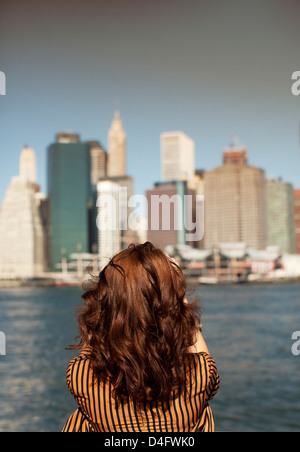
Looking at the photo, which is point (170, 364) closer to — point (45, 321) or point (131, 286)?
point (131, 286)

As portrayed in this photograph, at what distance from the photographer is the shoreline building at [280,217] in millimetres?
74375

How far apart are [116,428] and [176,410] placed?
0.31ft

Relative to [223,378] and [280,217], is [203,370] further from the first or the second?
[280,217]

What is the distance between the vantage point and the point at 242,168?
72.4 meters

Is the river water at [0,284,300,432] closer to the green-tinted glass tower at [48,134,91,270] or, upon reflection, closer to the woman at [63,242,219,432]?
the woman at [63,242,219,432]

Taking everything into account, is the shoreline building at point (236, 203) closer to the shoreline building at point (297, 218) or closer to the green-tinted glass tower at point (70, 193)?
the shoreline building at point (297, 218)

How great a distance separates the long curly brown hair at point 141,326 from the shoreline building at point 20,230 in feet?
220

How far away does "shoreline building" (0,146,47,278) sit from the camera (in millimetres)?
66750

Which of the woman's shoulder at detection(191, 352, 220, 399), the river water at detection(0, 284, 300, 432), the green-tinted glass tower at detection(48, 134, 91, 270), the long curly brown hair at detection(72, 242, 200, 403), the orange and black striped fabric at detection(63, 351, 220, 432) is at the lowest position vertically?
the river water at detection(0, 284, 300, 432)

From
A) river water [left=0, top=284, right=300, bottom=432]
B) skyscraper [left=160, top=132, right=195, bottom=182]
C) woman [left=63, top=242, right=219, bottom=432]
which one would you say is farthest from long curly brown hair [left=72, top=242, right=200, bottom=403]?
skyscraper [left=160, top=132, right=195, bottom=182]

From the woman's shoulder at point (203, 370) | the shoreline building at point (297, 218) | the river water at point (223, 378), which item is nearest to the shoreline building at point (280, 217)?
the shoreline building at point (297, 218)

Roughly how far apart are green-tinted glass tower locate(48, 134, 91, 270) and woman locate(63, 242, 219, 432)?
61.3m

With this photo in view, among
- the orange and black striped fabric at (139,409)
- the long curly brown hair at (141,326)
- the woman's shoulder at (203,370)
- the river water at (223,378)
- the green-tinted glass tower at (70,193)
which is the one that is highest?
the green-tinted glass tower at (70,193)
